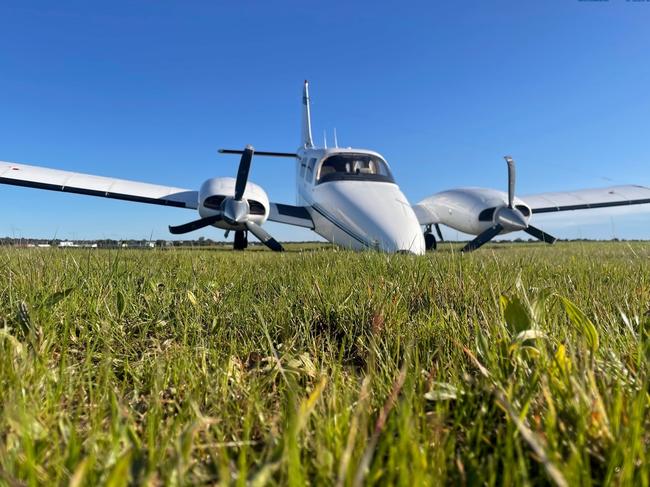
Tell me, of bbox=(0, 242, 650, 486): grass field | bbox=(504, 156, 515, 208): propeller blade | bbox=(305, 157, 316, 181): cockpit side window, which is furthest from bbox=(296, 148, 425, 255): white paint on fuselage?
bbox=(0, 242, 650, 486): grass field

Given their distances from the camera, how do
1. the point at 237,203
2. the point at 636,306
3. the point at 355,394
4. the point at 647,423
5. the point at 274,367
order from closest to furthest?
the point at 647,423 < the point at 355,394 < the point at 274,367 < the point at 636,306 < the point at 237,203

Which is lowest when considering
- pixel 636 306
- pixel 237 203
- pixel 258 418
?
pixel 258 418

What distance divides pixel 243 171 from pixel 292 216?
301 centimetres

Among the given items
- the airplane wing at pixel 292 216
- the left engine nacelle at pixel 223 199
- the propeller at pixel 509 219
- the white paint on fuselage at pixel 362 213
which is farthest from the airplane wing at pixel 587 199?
the left engine nacelle at pixel 223 199

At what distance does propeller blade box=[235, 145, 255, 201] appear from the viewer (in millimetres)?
11242

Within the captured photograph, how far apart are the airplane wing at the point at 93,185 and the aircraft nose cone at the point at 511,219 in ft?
34.2

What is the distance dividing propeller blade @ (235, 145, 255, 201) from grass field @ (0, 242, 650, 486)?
9141 millimetres

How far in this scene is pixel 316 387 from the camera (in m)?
0.89

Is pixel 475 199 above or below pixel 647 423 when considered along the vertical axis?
above

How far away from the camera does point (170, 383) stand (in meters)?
1.16

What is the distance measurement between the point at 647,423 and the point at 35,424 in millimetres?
1147

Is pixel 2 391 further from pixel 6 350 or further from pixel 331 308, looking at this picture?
pixel 331 308

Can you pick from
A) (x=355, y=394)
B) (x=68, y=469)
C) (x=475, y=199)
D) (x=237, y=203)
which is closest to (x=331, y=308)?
(x=355, y=394)

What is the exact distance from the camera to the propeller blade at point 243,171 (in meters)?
11.2
